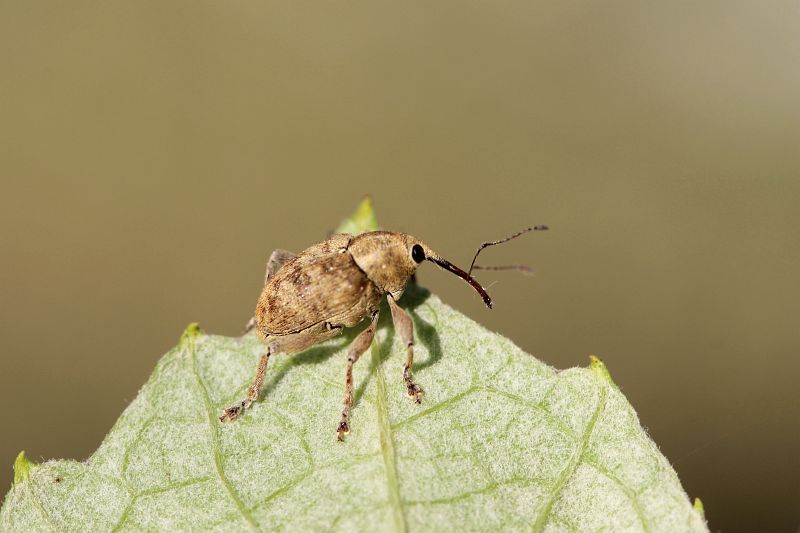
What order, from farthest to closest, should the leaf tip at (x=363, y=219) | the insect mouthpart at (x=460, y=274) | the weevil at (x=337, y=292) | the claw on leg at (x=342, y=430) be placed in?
the insect mouthpart at (x=460, y=274), the leaf tip at (x=363, y=219), the weevil at (x=337, y=292), the claw on leg at (x=342, y=430)

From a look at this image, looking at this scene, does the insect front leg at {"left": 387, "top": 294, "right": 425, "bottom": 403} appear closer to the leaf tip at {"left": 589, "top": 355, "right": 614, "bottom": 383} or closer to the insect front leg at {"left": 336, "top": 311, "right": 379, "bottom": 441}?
the insect front leg at {"left": 336, "top": 311, "right": 379, "bottom": 441}

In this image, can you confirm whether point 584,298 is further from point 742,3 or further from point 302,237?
point 742,3

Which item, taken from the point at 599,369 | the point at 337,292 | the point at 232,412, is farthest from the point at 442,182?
the point at 599,369

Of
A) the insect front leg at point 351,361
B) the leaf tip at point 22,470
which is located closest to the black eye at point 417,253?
the insect front leg at point 351,361

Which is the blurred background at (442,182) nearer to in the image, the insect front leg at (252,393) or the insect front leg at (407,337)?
the insect front leg at (407,337)

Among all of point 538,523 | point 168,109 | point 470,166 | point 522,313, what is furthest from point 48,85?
point 538,523

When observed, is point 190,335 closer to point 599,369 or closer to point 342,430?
point 342,430

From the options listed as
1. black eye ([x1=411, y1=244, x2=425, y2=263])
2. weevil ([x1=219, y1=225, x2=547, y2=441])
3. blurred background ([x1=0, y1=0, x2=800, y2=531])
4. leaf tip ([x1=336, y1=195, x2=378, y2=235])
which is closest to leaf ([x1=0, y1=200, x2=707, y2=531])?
weevil ([x1=219, y1=225, x2=547, y2=441])
